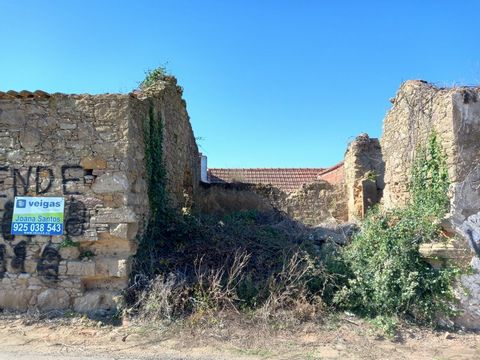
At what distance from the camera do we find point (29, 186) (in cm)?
666

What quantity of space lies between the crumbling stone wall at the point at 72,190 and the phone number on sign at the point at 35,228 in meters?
0.12

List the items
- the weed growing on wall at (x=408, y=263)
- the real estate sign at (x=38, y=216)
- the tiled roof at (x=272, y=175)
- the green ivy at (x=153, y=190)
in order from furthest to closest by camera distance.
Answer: the tiled roof at (x=272, y=175), the green ivy at (x=153, y=190), the real estate sign at (x=38, y=216), the weed growing on wall at (x=408, y=263)

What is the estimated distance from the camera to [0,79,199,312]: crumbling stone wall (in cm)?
644

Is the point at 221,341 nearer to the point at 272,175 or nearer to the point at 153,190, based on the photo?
the point at 153,190

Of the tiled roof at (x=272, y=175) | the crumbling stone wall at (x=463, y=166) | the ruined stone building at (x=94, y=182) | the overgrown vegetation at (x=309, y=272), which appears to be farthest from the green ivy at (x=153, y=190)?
the tiled roof at (x=272, y=175)

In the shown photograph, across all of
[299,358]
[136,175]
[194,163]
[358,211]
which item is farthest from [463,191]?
[194,163]

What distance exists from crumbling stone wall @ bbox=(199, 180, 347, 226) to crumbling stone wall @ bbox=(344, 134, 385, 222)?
2.28 ft

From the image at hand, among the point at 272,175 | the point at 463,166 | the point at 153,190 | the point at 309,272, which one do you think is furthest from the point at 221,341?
the point at 272,175

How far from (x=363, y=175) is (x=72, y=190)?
9.12 meters

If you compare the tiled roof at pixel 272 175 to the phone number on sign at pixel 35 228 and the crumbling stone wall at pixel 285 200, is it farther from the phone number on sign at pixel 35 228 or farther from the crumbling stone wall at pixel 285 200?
the phone number on sign at pixel 35 228

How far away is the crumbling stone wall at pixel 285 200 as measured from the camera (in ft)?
46.5

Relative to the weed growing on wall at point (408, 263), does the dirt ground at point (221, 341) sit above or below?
below

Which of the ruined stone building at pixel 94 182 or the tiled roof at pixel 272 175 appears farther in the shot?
the tiled roof at pixel 272 175

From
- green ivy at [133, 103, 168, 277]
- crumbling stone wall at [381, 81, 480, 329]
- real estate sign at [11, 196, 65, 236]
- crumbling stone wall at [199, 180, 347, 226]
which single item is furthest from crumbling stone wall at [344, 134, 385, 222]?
real estate sign at [11, 196, 65, 236]
